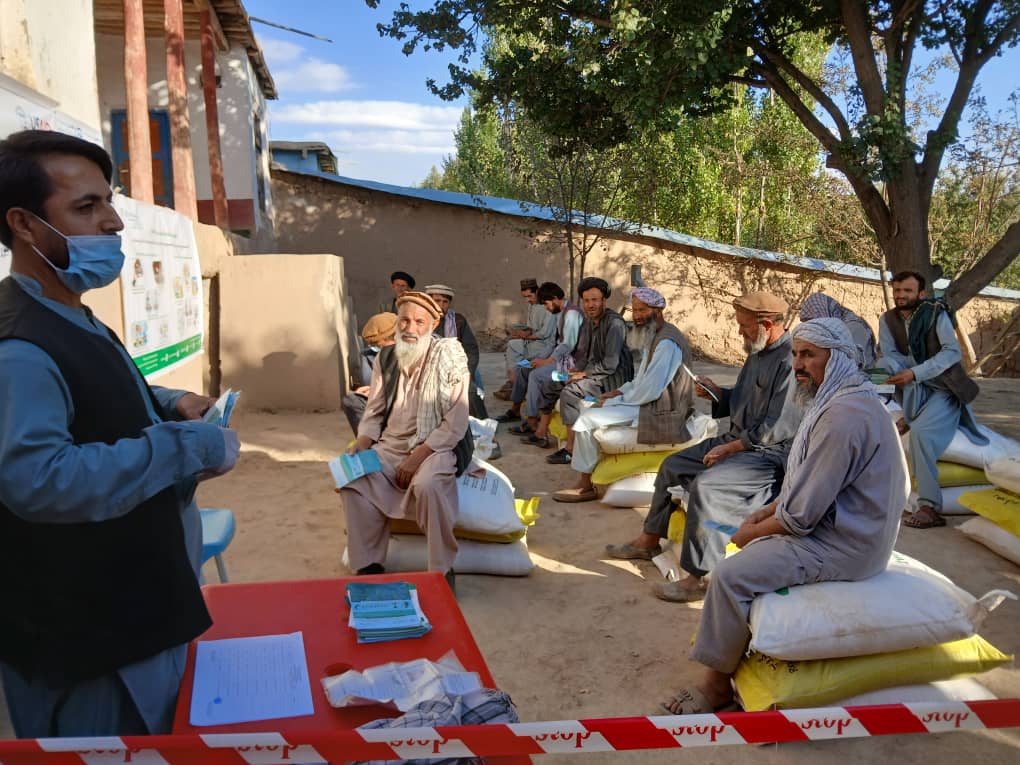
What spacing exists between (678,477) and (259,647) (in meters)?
3.12

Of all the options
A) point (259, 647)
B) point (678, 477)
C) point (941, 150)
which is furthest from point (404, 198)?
point (259, 647)

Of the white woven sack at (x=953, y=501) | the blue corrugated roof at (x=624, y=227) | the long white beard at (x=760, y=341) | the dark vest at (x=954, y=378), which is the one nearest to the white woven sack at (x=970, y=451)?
the white woven sack at (x=953, y=501)

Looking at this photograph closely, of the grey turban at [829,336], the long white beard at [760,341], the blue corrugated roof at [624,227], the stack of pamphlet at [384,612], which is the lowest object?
the stack of pamphlet at [384,612]

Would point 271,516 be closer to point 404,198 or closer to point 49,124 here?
point 49,124

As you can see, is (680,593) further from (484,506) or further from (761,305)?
(761,305)

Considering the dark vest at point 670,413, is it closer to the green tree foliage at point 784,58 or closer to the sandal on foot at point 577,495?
the sandal on foot at point 577,495

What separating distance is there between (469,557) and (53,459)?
11.1 ft

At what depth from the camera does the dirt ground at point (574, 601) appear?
2.95 metres

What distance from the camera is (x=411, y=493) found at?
4.18 metres

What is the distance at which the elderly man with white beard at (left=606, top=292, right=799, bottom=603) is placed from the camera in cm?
→ 418

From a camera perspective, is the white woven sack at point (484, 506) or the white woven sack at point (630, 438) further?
the white woven sack at point (630, 438)

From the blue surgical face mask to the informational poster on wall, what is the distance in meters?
3.24

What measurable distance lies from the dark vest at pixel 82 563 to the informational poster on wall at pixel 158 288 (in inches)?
131

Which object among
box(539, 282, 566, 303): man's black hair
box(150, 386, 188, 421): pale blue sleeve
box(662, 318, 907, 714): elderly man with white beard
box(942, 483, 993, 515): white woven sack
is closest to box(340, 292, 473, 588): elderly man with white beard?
box(662, 318, 907, 714): elderly man with white beard
